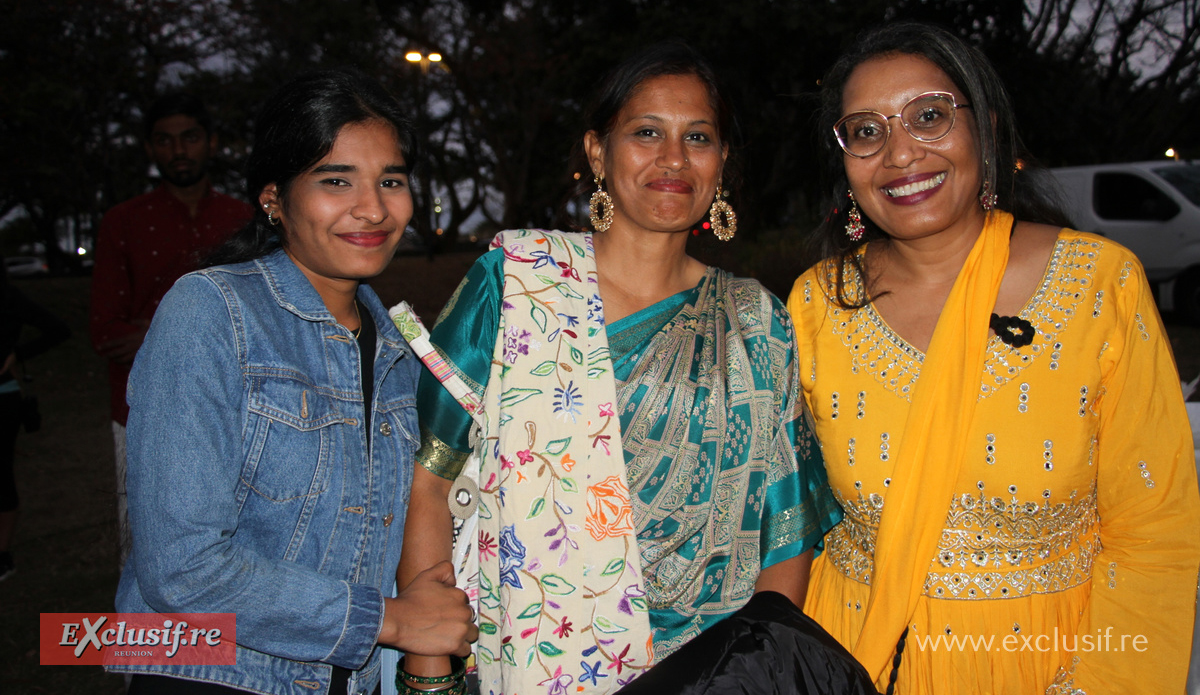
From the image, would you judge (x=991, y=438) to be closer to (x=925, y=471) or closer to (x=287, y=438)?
(x=925, y=471)

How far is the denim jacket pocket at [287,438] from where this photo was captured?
1.56m

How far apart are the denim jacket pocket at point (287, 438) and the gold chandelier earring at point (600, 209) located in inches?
34.1

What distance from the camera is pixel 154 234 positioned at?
335 centimetres

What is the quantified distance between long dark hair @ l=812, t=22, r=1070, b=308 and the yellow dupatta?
0.28 meters

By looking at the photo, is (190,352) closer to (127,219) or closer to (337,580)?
(337,580)

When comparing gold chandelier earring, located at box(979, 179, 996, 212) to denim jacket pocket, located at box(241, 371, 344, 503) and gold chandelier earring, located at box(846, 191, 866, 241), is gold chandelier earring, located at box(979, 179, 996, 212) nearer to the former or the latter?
gold chandelier earring, located at box(846, 191, 866, 241)

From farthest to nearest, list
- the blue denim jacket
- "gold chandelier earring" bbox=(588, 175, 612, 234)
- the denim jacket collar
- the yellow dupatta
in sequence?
"gold chandelier earring" bbox=(588, 175, 612, 234) → the yellow dupatta → the denim jacket collar → the blue denim jacket

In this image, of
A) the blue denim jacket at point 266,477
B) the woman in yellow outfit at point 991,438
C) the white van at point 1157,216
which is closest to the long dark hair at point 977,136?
the woman in yellow outfit at point 991,438

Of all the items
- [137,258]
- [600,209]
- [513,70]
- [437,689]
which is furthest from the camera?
[513,70]

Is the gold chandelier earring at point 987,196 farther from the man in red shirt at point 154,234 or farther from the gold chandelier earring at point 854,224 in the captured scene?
the man in red shirt at point 154,234

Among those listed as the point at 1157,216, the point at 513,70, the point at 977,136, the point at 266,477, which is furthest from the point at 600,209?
the point at 513,70

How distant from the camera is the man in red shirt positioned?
3223mm

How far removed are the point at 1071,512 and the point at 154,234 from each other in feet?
11.4

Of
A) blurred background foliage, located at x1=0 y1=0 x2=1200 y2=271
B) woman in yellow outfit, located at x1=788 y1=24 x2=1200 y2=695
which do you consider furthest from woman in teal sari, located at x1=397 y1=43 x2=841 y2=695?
blurred background foliage, located at x1=0 y1=0 x2=1200 y2=271
